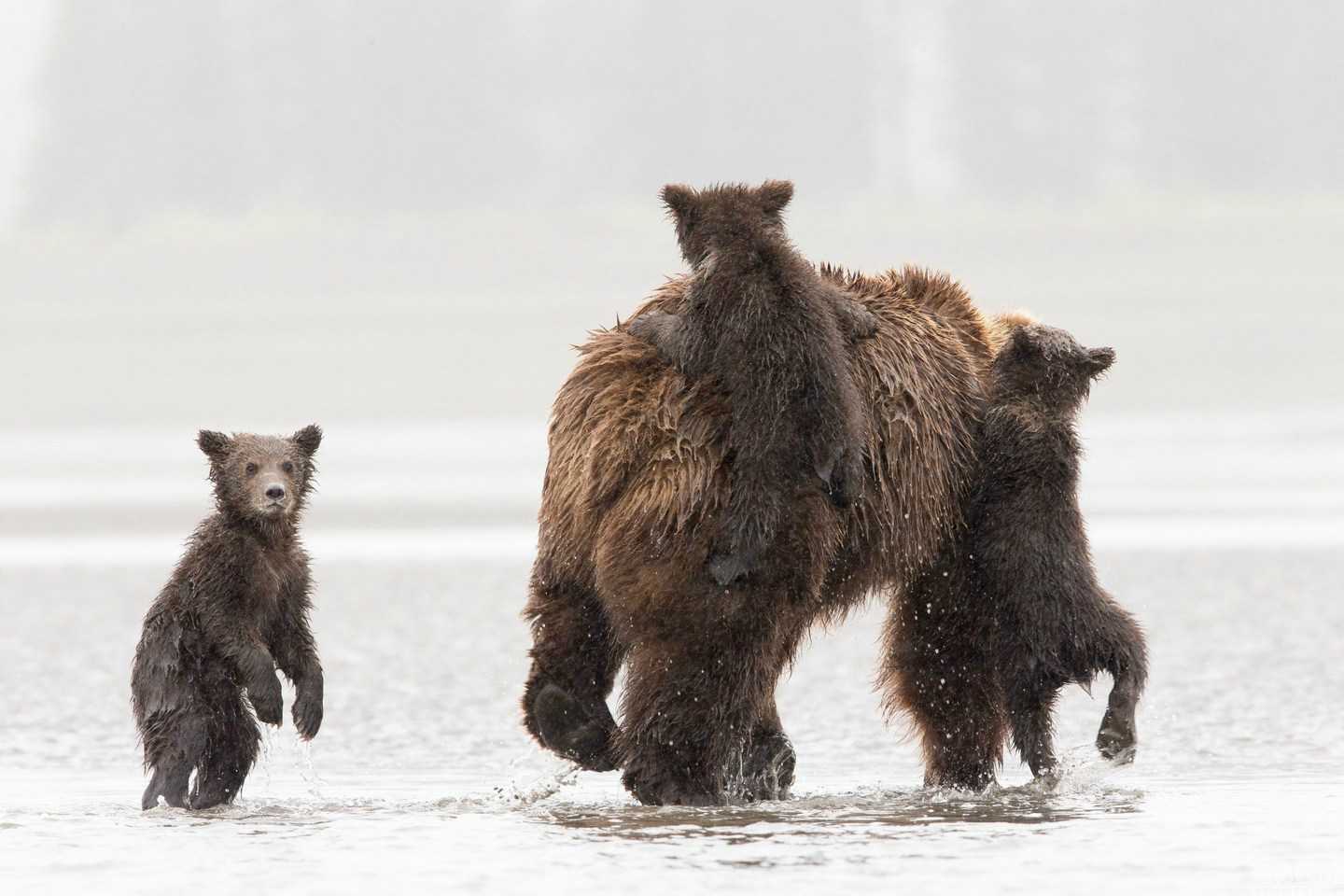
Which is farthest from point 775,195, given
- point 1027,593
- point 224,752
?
point 224,752

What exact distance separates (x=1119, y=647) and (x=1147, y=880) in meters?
1.74

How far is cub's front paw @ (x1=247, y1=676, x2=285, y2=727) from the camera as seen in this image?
24.9 ft

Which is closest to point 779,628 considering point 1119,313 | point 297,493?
point 297,493

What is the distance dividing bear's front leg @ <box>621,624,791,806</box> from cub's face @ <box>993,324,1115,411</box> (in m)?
1.37

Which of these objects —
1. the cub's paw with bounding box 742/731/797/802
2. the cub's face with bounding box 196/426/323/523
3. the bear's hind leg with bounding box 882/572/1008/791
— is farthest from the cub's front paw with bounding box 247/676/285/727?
the bear's hind leg with bounding box 882/572/1008/791

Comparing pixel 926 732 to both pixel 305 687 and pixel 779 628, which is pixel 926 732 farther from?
pixel 305 687

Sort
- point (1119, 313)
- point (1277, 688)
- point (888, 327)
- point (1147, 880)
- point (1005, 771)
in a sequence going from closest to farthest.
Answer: point (1147, 880) → point (888, 327) → point (1005, 771) → point (1277, 688) → point (1119, 313)

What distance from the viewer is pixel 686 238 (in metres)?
7.28

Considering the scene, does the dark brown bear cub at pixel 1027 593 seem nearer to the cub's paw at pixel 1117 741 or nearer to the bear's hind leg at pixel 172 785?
the cub's paw at pixel 1117 741

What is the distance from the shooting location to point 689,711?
282 inches

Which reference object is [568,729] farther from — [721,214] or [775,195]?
[775,195]

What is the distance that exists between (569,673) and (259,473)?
122 centimetres

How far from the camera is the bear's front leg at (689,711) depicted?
7.12 metres

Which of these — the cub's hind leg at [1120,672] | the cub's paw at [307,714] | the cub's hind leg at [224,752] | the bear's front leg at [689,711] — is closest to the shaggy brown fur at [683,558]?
the bear's front leg at [689,711]
